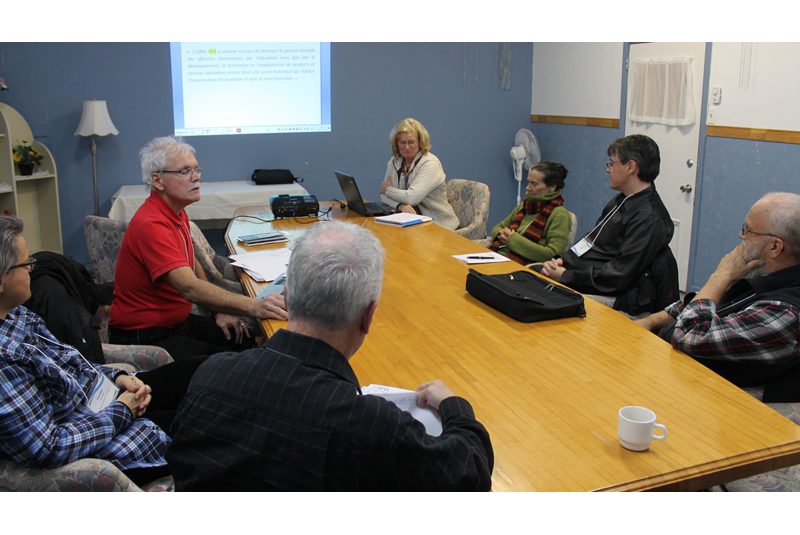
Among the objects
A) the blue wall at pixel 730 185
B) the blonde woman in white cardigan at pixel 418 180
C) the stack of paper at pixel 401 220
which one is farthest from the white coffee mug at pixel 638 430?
the blue wall at pixel 730 185

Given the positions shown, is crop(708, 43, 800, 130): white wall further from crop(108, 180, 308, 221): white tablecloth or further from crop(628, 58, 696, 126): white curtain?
crop(108, 180, 308, 221): white tablecloth

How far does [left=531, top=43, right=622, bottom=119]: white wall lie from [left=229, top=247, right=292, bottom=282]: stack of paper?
3673mm

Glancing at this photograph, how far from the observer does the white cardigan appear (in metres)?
4.16

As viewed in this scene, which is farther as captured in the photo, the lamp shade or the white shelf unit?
the lamp shade

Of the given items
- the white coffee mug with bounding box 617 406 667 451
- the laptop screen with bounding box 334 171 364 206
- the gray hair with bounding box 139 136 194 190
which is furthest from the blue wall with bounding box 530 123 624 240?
the white coffee mug with bounding box 617 406 667 451

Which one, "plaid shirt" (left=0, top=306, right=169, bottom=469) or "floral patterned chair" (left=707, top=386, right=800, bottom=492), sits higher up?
"plaid shirt" (left=0, top=306, right=169, bottom=469)

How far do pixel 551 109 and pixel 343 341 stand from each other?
221 inches

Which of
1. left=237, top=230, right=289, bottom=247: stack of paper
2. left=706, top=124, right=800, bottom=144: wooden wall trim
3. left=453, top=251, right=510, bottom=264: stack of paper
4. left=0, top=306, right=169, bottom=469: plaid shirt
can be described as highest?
left=706, top=124, right=800, bottom=144: wooden wall trim

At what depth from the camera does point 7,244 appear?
1.51 metres

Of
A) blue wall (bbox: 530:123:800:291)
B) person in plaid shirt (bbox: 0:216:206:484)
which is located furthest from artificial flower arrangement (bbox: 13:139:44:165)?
blue wall (bbox: 530:123:800:291)

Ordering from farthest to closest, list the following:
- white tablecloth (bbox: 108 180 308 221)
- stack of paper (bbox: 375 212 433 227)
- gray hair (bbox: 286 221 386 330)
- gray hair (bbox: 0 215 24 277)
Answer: white tablecloth (bbox: 108 180 308 221), stack of paper (bbox: 375 212 433 227), gray hair (bbox: 0 215 24 277), gray hair (bbox: 286 221 386 330)

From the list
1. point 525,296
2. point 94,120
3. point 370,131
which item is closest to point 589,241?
point 525,296

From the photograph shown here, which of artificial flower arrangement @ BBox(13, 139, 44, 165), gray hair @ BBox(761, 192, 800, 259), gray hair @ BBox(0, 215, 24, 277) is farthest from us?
artificial flower arrangement @ BBox(13, 139, 44, 165)
